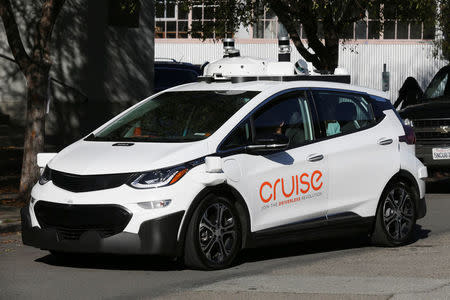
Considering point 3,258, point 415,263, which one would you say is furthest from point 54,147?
point 415,263

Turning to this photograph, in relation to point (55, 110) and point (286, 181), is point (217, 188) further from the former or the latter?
point (55, 110)

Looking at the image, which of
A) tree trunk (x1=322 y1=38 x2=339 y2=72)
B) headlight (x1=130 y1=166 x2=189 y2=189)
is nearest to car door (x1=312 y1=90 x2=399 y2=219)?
headlight (x1=130 y1=166 x2=189 y2=189)

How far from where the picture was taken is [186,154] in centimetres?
912

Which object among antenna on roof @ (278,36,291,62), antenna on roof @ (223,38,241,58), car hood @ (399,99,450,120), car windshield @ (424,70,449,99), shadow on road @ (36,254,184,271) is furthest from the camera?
car windshield @ (424,70,449,99)

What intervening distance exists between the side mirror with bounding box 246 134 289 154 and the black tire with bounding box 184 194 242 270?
522mm

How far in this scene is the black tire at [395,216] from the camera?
35.5 feet

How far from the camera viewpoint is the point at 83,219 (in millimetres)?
9000

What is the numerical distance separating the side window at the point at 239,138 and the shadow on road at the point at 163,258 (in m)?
1.09

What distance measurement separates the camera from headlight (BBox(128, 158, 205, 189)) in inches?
351

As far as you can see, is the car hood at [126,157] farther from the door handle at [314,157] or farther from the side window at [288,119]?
the door handle at [314,157]

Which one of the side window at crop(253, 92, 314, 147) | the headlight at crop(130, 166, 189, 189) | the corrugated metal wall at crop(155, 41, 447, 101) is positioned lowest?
the corrugated metal wall at crop(155, 41, 447, 101)

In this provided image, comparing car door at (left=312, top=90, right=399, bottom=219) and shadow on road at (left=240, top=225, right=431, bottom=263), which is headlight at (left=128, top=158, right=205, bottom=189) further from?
car door at (left=312, top=90, right=399, bottom=219)

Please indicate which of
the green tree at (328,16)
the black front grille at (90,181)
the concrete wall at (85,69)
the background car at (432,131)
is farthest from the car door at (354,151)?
the concrete wall at (85,69)

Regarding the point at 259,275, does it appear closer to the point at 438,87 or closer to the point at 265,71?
the point at 265,71
